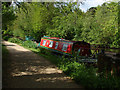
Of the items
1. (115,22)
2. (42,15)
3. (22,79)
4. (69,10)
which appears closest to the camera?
(22,79)

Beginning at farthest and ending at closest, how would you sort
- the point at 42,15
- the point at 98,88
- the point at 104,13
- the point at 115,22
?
the point at 42,15
the point at 104,13
the point at 115,22
the point at 98,88

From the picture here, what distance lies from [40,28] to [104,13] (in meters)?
8.63

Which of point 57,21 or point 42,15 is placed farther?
point 42,15

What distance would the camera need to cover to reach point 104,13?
1512 centimetres

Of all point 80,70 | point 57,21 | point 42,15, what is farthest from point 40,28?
→ point 80,70

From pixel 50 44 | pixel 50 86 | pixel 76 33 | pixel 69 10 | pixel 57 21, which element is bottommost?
pixel 50 86

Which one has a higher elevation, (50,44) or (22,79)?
(50,44)

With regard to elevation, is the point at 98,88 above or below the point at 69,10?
below

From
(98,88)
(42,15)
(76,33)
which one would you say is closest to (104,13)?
(76,33)

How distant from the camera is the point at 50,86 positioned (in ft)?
17.3

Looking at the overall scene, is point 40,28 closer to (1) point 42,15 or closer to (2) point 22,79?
(1) point 42,15

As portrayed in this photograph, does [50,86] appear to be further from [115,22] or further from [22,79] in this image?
[115,22]

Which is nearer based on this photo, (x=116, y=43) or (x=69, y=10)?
(x=116, y=43)

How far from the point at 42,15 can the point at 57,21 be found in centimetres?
263
